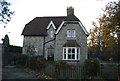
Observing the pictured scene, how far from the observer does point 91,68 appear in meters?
16.0

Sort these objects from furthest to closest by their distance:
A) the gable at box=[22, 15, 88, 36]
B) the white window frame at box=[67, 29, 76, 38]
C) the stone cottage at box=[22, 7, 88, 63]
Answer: the gable at box=[22, 15, 88, 36] < the white window frame at box=[67, 29, 76, 38] < the stone cottage at box=[22, 7, 88, 63]

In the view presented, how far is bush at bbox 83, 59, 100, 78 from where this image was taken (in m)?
15.9

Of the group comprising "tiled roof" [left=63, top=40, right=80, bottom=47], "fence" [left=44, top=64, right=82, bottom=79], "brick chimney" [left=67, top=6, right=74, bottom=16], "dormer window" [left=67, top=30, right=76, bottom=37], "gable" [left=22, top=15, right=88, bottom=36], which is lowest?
"fence" [left=44, top=64, right=82, bottom=79]

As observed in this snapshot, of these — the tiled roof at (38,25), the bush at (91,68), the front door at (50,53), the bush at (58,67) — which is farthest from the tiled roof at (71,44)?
the bush at (58,67)

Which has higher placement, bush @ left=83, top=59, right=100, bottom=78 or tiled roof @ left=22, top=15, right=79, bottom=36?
tiled roof @ left=22, top=15, right=79, bottom=36

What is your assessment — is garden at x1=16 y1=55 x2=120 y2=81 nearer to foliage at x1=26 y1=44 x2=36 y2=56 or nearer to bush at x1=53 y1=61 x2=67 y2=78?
bush at x1=53 y1=61 x2=67 y2=78

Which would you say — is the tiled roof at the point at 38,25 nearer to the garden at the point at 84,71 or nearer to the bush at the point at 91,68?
the garden at the point at 84,71

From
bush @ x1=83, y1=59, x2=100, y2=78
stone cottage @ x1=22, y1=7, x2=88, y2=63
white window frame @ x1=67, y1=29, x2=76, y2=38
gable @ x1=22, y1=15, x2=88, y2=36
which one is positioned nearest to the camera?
bush @ x1=83, y1=59, x2=100, y2=78

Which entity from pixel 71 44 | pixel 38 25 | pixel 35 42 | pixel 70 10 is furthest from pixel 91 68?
pixel 38 25

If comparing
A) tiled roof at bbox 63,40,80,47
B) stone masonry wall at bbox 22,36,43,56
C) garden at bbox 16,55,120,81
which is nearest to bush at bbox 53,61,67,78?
garden at bbox 16,55,120,81

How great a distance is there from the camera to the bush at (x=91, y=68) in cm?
1595

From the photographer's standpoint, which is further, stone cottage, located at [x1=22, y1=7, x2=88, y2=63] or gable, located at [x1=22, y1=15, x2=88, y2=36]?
gable, located at [x1=22, y1=15, x2=88, y2=36]

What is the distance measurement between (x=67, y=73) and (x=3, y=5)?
9793mm

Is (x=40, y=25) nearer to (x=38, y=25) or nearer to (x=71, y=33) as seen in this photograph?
(x=38, y=25)
